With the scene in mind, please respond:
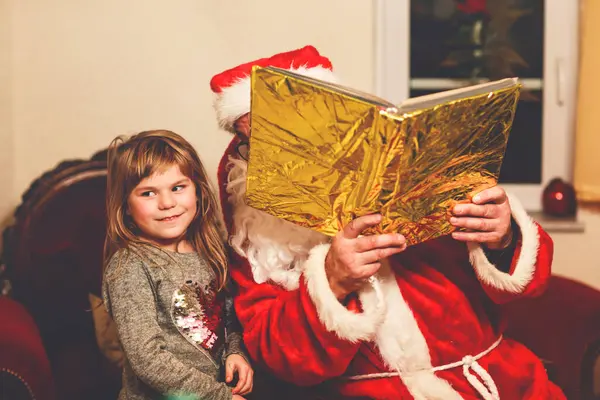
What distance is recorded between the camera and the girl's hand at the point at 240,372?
114 centimetres

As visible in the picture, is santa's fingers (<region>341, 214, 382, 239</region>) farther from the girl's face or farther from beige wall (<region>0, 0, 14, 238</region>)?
beige wall (<region>0, 0, 14, 238</region>)

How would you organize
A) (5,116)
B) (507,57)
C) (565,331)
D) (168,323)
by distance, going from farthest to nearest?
(507,57) → (5,116) → (565,331) → (168,323)

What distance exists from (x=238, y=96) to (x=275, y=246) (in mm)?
296

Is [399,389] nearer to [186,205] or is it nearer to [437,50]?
[186,205]

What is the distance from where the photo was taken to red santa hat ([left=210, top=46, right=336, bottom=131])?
3.69 ft

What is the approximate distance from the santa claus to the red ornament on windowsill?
0.80 metres

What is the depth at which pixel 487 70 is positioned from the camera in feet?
6.57

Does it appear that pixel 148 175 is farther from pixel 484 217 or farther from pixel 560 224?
pixel 560 224

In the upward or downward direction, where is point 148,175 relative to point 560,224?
upward

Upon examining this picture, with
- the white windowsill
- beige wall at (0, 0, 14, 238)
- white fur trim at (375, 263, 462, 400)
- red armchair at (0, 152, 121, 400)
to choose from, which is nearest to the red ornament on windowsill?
the white windowsill

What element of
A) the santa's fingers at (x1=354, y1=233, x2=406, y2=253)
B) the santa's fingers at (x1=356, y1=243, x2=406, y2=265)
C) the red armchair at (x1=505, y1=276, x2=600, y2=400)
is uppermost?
the santa's fingers at (x1=354, y1=233, x2=406, y2=253)

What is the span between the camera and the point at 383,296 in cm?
100

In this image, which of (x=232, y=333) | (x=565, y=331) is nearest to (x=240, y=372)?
(x=232, y=333)

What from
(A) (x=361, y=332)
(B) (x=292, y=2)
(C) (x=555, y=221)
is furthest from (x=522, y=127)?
(A) (x=361, y=332)
